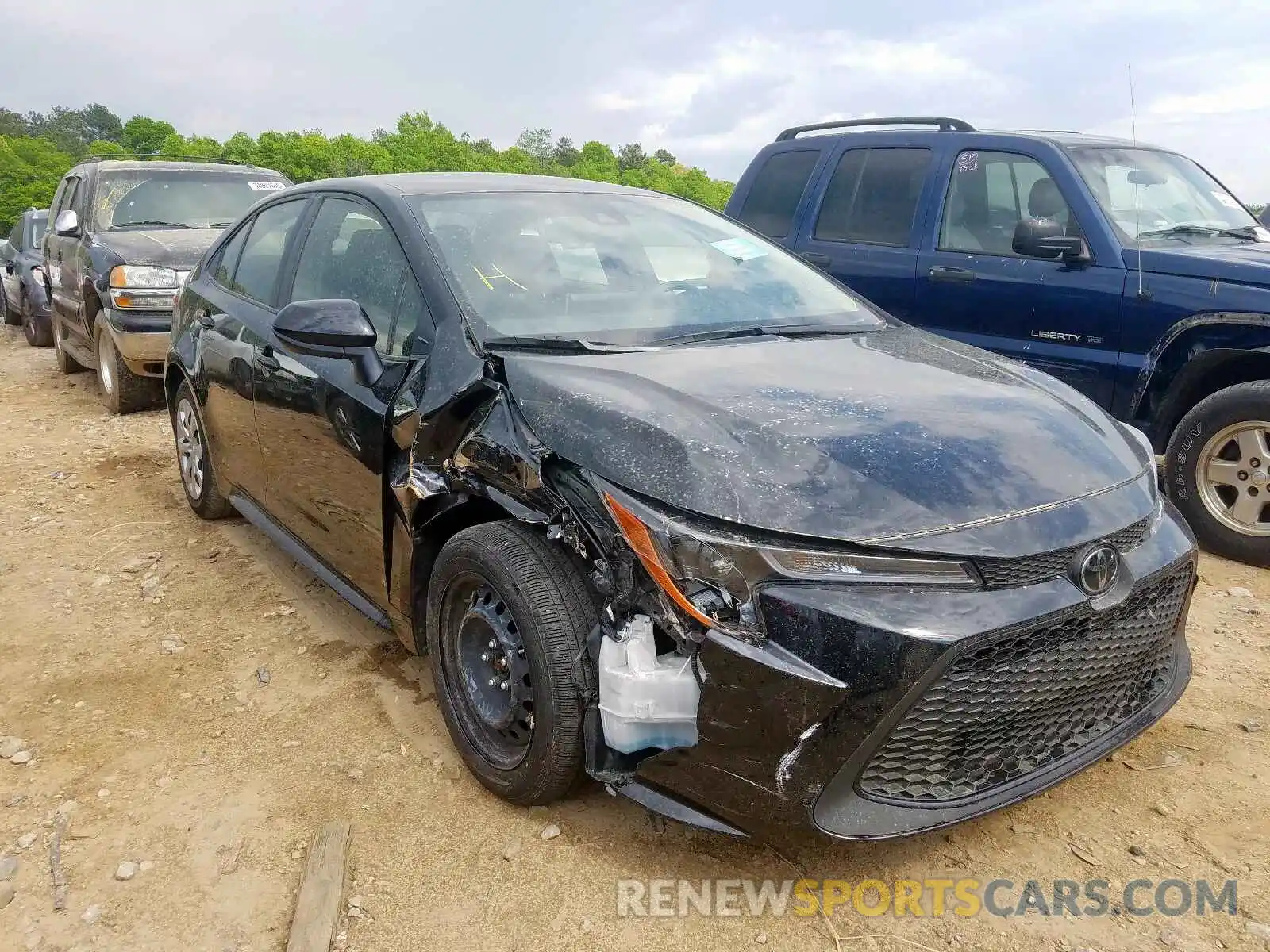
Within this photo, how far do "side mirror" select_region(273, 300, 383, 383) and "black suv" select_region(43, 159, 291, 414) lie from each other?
4751 millimetres

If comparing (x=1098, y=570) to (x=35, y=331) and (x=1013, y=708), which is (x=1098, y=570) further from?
(x=35, y=331)

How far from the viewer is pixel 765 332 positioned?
315 centimetres

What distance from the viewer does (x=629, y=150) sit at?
302 feet

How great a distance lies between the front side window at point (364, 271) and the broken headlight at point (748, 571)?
128 cm

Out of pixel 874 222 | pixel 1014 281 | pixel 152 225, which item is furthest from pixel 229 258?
pixel 152 225

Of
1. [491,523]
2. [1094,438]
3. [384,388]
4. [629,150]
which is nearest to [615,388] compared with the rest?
[491,523]

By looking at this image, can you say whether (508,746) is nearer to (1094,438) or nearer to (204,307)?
(1094,438)

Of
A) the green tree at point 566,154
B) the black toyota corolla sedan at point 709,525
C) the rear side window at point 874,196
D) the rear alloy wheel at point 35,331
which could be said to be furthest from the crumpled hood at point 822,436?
the green tree at point 566,154

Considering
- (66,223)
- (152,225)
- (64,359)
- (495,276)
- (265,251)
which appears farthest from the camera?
(64,359)

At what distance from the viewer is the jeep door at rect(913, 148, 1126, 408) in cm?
465

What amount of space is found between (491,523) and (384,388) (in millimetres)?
632

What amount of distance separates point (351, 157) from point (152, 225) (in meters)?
64.7

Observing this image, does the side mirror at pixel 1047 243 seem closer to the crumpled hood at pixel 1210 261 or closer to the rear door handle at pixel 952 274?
the crumpled hood at pixel 1210 261

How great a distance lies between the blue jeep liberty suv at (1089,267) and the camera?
171 inches
